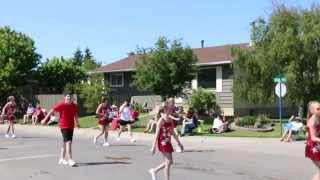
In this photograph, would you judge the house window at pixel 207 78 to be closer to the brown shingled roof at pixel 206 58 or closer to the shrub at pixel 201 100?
the brown shingled roof at pixel 206 58

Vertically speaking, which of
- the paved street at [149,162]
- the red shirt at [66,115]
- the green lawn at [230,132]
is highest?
the red shirt at [66,115]

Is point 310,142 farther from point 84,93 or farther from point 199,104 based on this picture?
point 84,93

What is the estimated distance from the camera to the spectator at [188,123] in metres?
29.6

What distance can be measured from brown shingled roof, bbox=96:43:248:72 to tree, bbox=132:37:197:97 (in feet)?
10.8

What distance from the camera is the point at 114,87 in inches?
2046

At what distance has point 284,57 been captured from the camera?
111 feet

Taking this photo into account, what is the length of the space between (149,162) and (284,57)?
1862 cm

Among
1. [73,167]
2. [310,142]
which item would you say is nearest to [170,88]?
[73,167]

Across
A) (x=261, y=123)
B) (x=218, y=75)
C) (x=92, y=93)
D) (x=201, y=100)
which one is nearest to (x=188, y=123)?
(x=261, y=123)

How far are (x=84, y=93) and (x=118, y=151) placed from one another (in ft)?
79.0

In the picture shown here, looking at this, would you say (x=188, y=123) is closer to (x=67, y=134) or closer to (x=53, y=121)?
(x=53, y=121)

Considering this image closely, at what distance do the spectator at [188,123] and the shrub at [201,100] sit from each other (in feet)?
27.0

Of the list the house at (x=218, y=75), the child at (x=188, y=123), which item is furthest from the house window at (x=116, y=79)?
the child at (x=188, y=123)

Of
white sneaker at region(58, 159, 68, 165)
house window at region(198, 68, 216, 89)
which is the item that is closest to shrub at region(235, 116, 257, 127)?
house window at region(198, 68, 216, 89)
